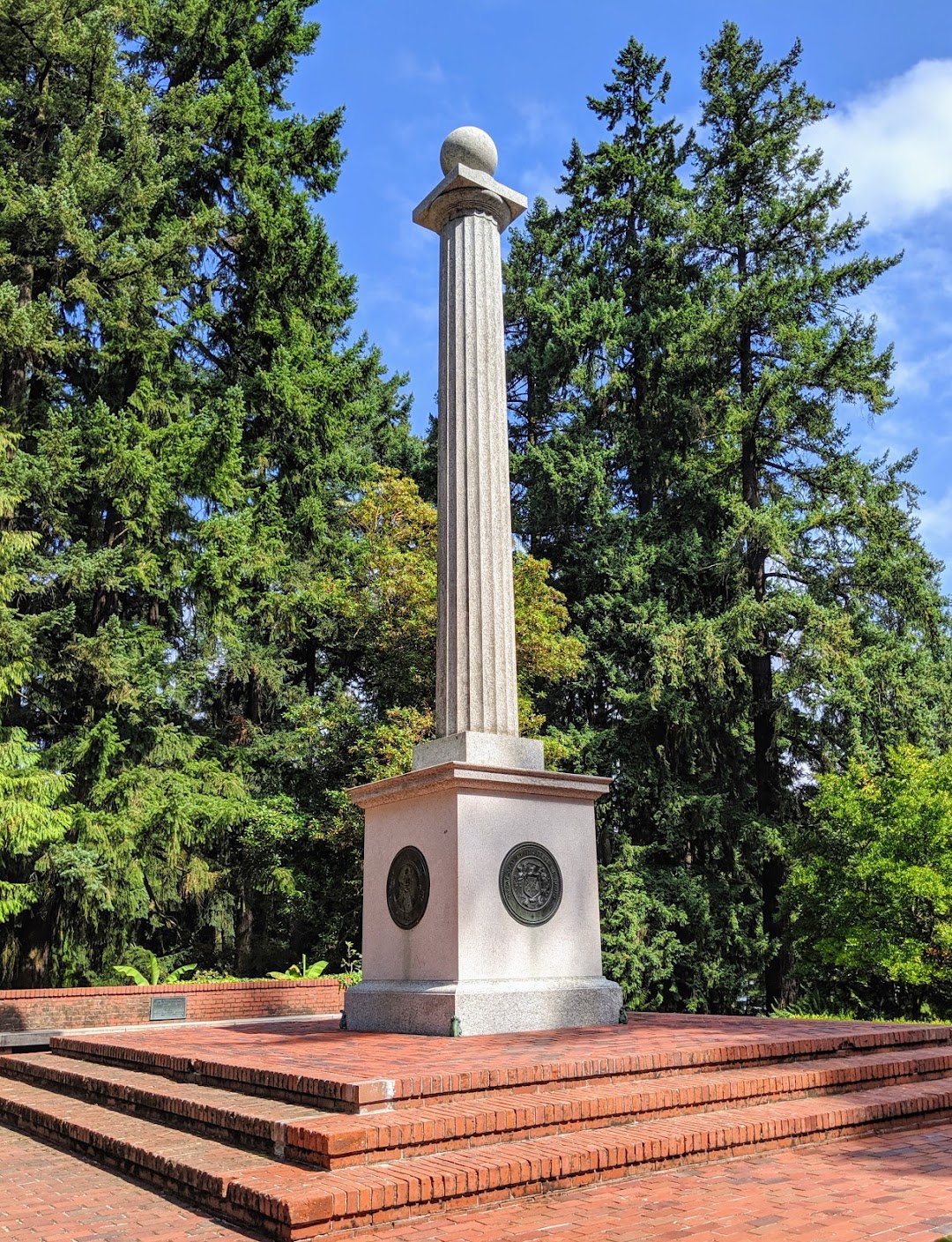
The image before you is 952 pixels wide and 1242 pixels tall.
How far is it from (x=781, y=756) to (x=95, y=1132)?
21790mm

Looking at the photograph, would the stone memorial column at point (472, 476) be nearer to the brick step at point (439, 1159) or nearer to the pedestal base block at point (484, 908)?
the pedestal base block at point (484, 908)

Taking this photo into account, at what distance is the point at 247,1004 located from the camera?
1341 cm

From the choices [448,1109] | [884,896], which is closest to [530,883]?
[448,1109]

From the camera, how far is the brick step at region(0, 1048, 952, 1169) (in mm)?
4719

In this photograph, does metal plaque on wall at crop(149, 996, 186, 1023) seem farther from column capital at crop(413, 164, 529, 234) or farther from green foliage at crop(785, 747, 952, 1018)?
column capital at crop(413, 164, 529, 234)

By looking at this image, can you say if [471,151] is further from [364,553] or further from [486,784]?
[364,553]

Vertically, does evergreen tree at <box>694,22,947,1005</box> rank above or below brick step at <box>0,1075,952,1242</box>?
above

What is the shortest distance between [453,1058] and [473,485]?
536 cm

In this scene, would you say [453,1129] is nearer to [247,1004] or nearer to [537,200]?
[247,1004]

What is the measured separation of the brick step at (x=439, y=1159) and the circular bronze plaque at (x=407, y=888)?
2821mm

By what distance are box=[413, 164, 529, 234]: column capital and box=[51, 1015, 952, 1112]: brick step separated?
7919mm

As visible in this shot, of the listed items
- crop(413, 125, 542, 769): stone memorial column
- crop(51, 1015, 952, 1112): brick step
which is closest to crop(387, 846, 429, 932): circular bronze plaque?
crop(413, 125, 542, 769): stone memorial column

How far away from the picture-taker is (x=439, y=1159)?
4734mm

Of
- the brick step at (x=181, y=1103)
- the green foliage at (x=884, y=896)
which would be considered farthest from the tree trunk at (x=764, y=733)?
the brick step at (x=181, y=1103)
